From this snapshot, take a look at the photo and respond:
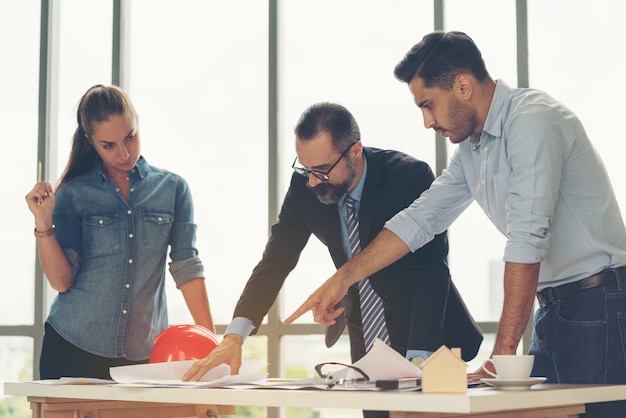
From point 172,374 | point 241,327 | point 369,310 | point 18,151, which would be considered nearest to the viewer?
point 172,374

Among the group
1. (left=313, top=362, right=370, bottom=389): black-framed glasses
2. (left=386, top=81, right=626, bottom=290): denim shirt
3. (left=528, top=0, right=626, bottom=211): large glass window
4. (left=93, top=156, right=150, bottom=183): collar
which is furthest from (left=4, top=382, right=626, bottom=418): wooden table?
(left=528, top=0, right=626, bottom=211): large glass window

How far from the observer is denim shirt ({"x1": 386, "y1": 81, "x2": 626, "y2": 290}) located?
6.69ft

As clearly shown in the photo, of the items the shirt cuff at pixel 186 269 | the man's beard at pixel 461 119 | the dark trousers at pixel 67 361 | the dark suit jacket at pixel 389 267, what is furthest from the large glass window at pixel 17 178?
the man's beard at pixel 461 119

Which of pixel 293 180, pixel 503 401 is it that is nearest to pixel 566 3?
pixel 293 180

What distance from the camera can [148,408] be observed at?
7.89ft

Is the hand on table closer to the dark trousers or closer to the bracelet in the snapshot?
the dark trousers

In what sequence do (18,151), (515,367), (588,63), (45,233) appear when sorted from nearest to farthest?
(515,367)
(45,233)
(588,63)
(18,151)

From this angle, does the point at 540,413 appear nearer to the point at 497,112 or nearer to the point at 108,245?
the point at 497,112

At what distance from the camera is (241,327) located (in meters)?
2.51

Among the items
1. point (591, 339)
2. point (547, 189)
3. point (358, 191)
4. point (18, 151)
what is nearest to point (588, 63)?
point (358, 191)

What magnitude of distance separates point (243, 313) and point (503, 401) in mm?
1118

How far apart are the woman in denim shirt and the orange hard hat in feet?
1.76

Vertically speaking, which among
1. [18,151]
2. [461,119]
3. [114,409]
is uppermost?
[18,151]

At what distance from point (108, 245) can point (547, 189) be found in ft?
5.04
